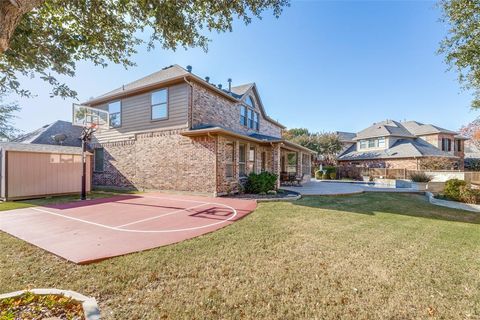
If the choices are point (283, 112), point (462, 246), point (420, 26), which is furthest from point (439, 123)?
point (462, 246)

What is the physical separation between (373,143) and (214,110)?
27.4 metres

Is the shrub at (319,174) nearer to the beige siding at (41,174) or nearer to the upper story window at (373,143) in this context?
the upper story window at (373,143)

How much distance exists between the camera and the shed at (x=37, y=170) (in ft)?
34.8

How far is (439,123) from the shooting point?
3038 centimetres

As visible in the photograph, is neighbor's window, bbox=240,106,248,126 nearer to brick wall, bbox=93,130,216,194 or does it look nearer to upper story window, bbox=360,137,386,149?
brick wall, bbox=93,130,216,194

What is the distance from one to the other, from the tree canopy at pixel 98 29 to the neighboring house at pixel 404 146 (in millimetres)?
28152

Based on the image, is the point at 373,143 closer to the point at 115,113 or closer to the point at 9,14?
the point at 115,113

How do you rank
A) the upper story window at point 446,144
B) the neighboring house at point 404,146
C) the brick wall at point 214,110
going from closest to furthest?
the brick wall at point 214,110, the neighboring house at point 404,146, the upper story window at point 446,144

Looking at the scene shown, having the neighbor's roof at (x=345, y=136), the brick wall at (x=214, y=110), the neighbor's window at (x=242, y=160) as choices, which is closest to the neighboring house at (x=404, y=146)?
the neighbor's roof at (x=345, y=136)

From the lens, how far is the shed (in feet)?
34.8

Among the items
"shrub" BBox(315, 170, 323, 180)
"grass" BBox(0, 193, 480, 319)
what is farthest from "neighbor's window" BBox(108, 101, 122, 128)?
"shrub" BBox(315, 170, 323, 180)

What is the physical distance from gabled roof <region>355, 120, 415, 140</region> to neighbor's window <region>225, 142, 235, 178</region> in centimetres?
2640

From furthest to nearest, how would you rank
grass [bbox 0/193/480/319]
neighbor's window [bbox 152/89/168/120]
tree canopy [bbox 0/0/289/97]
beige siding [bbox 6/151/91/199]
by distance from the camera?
neighbor's window [bbox 152/89/168/120] → beige siding [bbox 6/151/91/199] → tree canopy [bbox 0/0/289/97] → grass [bbox 0/193/480/319]

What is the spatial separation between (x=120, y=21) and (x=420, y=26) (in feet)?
44.8
